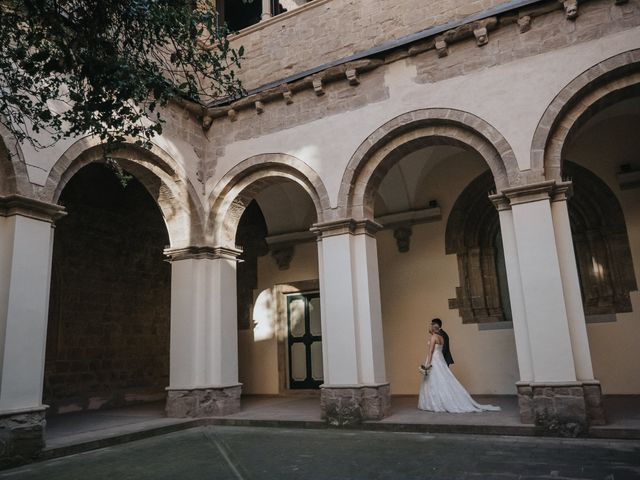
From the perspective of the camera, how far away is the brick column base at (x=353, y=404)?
7.21 m

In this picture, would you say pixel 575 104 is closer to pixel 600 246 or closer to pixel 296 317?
pixel 600 246

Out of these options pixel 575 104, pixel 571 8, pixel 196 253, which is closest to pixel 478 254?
pixel 575 104

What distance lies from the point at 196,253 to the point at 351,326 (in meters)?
2.92

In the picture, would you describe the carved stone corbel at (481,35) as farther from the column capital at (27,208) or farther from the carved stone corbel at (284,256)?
the carved stone corbel at (284,256)

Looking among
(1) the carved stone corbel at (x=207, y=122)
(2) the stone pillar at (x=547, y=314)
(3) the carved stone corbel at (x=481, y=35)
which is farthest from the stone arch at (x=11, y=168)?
(3) the carved stone corbel at (x=481, y=35)

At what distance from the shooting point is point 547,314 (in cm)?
631

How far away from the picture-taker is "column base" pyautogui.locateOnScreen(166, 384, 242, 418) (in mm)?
8156

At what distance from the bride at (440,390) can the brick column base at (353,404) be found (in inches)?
32.0

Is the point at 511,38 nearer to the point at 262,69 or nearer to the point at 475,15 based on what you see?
the point at 475,15

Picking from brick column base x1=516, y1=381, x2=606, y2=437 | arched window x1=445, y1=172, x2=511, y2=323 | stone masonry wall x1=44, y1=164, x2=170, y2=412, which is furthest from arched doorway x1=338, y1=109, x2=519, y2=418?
stone masonry wall x1=44, y1=164, x2=170, y2=412

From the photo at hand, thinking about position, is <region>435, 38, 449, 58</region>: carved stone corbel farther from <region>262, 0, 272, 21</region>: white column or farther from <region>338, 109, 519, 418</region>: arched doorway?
<region>262, 0, 272, 21</region>: white column

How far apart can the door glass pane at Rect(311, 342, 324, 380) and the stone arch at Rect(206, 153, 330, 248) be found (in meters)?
3.30

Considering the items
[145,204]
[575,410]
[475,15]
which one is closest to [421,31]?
[475,15]

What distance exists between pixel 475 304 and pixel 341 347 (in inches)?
128
